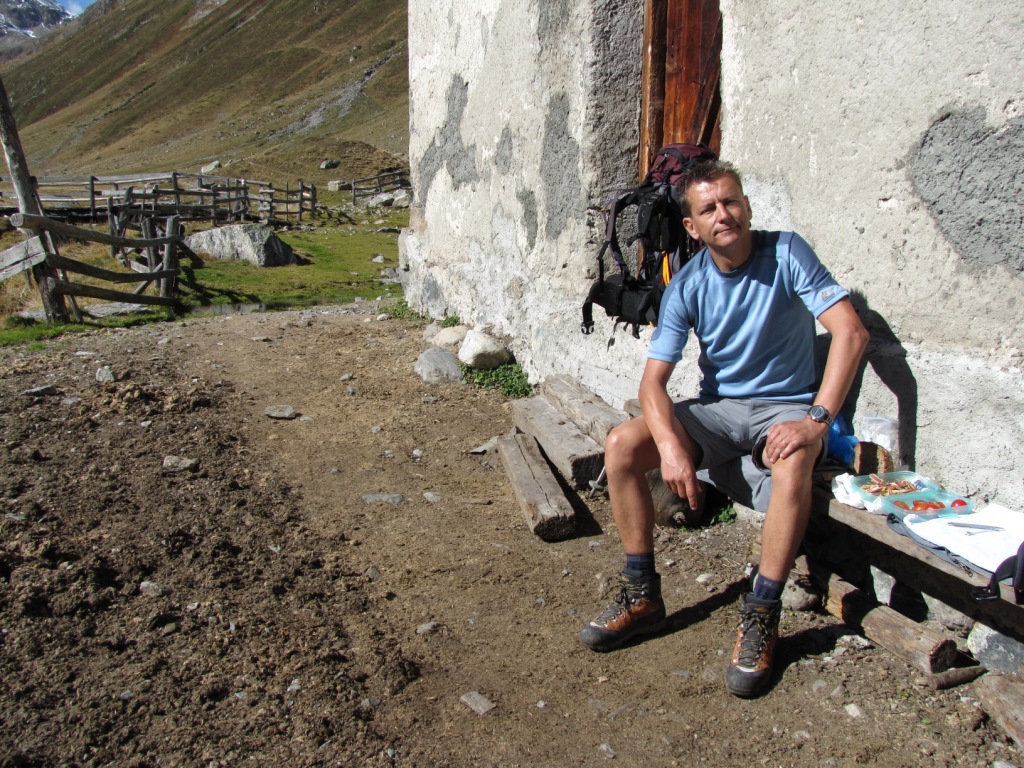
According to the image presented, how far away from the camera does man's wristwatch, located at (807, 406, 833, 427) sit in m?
2.36

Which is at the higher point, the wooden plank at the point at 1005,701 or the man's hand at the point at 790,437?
the man's hand at the point at 790,437

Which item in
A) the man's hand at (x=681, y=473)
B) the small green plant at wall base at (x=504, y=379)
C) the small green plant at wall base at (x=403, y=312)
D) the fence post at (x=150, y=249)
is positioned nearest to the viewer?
the man's hand at (x=681, y=473)

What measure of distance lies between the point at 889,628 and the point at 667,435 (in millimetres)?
858

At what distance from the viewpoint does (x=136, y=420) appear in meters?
4.52

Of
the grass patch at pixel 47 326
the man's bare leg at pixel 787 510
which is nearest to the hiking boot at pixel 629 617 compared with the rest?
the man's bare leg at pixel 787 510

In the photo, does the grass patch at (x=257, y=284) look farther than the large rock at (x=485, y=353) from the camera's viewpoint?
Yes

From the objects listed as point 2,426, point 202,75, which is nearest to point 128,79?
point 202,75

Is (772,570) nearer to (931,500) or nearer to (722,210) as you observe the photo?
(931,500)

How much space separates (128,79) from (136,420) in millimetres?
95045

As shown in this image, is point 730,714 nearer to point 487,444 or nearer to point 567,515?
point 567,515

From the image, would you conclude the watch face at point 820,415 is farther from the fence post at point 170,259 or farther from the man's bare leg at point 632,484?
the fence post at point 170,259

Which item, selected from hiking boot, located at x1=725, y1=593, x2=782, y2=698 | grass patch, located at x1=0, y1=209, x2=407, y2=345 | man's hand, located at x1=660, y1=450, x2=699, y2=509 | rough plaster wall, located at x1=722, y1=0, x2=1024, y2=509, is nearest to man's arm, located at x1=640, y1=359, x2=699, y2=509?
man's hand, located at x1=660, y1=450, x2=699, y2=509

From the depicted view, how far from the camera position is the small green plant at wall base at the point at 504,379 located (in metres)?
5.06

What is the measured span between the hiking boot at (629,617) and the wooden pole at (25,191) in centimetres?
754
